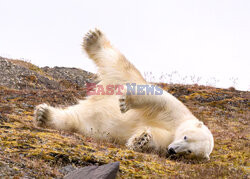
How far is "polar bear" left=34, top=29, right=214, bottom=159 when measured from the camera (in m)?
4.92

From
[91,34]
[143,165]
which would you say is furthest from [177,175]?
[91,34]

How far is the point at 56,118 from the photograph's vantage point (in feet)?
18.0

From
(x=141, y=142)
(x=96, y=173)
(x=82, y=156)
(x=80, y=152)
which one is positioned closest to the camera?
(x=96, y=173)

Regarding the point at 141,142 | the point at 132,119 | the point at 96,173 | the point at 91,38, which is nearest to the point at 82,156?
the point at 96,173

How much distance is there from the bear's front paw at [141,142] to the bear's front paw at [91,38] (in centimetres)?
240

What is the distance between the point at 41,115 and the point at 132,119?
1516mm

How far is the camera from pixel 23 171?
9.34 feet

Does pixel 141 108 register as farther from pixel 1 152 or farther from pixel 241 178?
pixel 1 152

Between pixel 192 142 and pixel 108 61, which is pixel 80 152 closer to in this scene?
pixel 192 142

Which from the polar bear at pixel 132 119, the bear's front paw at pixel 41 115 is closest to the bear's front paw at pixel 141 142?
the polar bear at pixel 132 119

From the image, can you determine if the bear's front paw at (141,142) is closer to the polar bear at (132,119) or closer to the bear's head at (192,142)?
the polar bear at (132,119)

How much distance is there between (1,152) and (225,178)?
254cm

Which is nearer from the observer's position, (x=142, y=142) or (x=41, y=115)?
(x=142, y=142)

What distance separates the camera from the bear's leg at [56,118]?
17.5ft
